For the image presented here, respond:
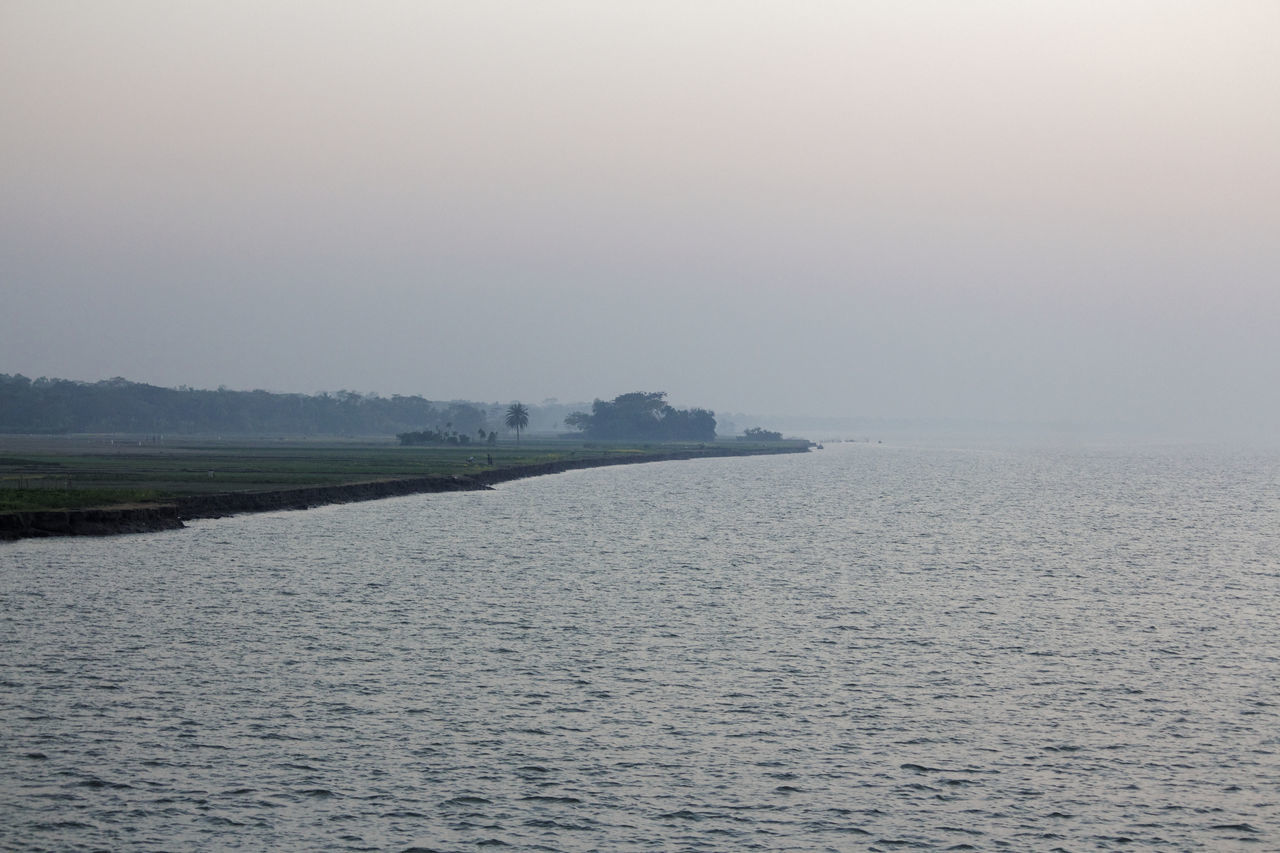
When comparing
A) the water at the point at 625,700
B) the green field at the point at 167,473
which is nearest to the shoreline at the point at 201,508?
the green field at the point at 167,473

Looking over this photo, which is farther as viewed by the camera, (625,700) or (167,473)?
(167,473)

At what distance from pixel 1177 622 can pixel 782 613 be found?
1529 centimetres

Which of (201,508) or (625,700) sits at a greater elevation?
(201,508)

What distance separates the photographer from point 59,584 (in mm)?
52344

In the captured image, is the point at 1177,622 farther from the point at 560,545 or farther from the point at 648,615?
the point at 560,545

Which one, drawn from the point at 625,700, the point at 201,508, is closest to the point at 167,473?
the point at 201,508

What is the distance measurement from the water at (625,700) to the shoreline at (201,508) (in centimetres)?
391

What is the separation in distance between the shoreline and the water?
3.91 metres

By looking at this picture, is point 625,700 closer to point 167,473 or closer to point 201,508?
point 201,508

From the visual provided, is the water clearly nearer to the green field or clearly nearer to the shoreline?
the shoreline

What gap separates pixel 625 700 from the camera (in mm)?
33656

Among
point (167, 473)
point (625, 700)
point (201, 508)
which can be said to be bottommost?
point (625, 700)

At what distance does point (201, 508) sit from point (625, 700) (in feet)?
198

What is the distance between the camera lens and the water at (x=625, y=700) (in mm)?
23922
